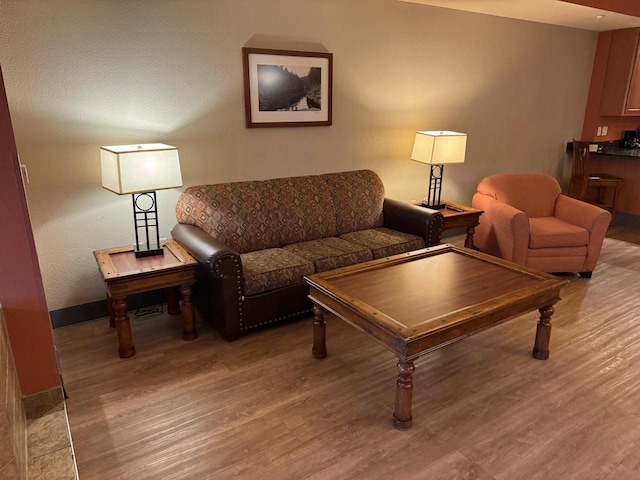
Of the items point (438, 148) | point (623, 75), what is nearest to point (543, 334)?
point (438, 148)

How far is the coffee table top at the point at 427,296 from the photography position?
210 centimetres

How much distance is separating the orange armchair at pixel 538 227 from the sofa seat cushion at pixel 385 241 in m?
0.83

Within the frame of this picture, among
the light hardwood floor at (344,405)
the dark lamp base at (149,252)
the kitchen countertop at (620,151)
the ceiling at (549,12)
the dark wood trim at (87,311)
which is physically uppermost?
the ceiling at (549,12)

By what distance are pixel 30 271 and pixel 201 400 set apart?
1004mm

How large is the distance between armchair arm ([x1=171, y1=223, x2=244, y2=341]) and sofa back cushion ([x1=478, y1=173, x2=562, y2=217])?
2.69 metres

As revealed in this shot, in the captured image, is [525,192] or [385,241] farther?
[525,192]

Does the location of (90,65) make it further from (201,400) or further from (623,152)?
(623,152)

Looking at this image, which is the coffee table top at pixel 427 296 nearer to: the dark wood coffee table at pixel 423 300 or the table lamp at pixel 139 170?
the dark wood coffee table at pixel 423 300

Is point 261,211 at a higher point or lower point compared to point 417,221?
higher

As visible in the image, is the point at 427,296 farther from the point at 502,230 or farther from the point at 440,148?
the point at 440,148

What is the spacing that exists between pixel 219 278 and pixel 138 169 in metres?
0.78

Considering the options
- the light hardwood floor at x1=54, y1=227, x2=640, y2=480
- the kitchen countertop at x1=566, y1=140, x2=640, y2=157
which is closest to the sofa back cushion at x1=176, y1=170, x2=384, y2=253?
the light hardwood floor at x1=54, y1=227, x2=640, y2=480

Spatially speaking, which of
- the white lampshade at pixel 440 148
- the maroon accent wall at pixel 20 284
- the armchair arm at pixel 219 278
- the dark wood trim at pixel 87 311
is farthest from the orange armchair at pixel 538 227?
the maroon accent wall at pixel 20 284

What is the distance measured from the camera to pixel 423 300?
2.35 meters
